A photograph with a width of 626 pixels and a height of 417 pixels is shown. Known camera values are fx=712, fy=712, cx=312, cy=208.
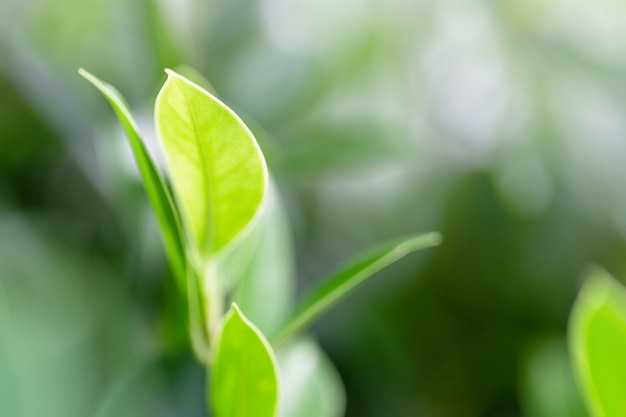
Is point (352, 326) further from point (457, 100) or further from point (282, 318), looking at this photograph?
point (457, 100)

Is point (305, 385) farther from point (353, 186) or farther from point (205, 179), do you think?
point (353, 186)

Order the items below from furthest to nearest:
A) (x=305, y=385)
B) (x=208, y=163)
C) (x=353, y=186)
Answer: (x=353, y=186)
(x=305, y=385)
(x=208, y=163)

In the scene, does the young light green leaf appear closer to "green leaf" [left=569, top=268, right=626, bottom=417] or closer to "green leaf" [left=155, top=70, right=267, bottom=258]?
"green leaf" [left=155, top=70, right=267, bottom=258]

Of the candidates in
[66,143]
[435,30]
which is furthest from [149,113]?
→ [435,30]

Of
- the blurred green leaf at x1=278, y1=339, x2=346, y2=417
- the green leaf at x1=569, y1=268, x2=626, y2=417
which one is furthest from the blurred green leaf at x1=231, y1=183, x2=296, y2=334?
the green leaf at x1=569, y1=268, x2=626, y2=417

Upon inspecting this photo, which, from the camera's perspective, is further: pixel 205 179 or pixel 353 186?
pixel 353 186

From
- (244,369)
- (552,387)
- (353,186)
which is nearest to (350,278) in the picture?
(244,369)
